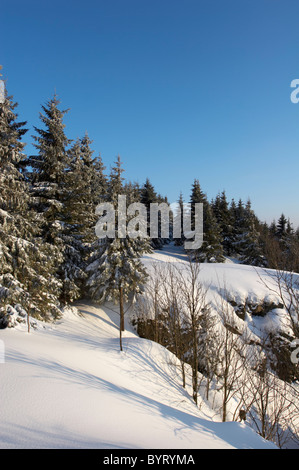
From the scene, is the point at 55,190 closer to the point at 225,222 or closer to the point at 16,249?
the point at 16,249

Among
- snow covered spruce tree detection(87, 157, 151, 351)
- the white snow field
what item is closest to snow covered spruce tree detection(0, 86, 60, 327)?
the white snow field

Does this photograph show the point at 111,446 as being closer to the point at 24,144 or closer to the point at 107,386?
the point at 107,386

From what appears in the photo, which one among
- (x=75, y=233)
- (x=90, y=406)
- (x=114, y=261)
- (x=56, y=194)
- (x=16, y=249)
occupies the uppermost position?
(x=56, y=194)

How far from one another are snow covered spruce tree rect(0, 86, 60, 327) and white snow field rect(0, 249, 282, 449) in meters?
1.36

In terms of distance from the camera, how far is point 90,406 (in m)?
4.22

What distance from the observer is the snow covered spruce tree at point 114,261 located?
47.1ft

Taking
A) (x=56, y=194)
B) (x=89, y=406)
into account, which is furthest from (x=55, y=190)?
(x=89, y=406)

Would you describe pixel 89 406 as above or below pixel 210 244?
below

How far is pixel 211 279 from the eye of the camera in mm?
18938

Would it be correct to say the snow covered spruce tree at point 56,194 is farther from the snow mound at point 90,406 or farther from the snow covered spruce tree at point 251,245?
the snow covered spruce tree at point 251,245

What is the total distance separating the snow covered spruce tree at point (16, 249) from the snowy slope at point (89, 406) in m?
1.46

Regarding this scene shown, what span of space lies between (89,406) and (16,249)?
7.80 m

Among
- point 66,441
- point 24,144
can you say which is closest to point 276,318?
point 66,441

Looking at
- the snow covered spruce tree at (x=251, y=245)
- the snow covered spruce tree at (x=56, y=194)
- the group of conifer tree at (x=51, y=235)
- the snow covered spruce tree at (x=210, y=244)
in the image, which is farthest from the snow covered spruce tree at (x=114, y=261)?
the snow covered spruce tree at (x=251, y=245)
